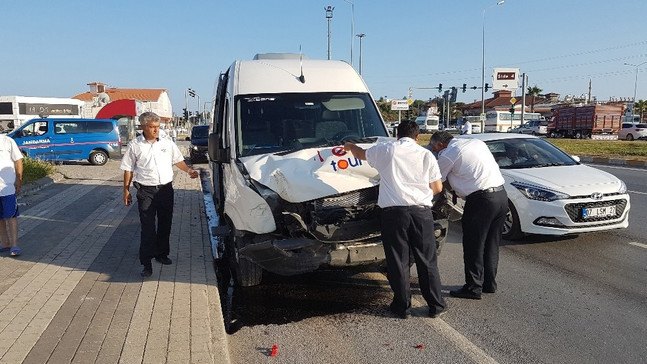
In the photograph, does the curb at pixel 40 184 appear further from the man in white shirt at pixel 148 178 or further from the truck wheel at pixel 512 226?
the truck wheel at pixel 512 226

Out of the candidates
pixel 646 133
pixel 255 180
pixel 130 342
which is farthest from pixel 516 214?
pixel 646 133

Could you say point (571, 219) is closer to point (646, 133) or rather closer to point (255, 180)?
point (255, 180)

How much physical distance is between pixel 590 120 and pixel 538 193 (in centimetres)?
4254

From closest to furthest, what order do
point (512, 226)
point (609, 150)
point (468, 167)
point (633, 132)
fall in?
point (468, 167)
point (512, 226)
point (609, 150)
point (633, 132)

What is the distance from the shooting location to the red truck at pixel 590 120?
4394 cm

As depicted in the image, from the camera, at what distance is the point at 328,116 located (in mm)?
6188

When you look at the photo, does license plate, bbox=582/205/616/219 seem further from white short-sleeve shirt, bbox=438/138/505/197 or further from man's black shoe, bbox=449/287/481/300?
man's black shoe, bbox=449/287/481/300

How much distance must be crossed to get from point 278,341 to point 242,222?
1175 mm

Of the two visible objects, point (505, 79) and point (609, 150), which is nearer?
point (609, 150)

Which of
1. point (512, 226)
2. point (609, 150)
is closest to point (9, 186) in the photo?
Result: point (512, 226)

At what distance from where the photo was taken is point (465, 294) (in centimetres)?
535

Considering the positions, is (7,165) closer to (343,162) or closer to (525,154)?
(343,162)

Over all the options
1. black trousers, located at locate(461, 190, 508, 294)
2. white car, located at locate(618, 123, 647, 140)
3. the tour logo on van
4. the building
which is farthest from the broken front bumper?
white car, located at locate(618, 123, 647, 140)

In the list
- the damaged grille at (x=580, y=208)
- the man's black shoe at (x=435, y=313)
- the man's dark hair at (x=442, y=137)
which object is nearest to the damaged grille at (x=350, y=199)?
the man's dark hair at (x=442, y=137)
